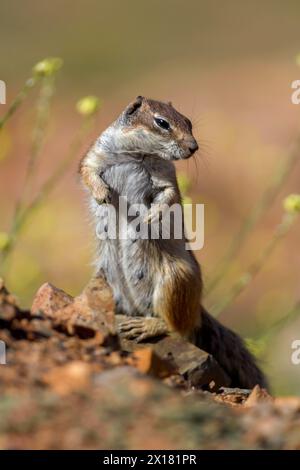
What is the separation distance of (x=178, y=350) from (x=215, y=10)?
81.4 feet

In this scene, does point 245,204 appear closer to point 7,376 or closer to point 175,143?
point 175,143

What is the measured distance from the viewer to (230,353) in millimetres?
6941

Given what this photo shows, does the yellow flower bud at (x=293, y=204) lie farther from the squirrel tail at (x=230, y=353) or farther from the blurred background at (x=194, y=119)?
the squirrel tail at (x=230, y=353)

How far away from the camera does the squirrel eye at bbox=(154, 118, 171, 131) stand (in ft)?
21.6

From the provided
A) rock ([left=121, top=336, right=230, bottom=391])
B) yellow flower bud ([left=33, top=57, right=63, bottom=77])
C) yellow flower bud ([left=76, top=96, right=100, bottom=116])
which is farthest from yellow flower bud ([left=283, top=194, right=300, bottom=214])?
yellow flower bud ([left=33, top=57, right=63, bottom=77])

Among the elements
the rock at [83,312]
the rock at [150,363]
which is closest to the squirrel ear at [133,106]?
the rock at [83,312]

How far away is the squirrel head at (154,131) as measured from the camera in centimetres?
649

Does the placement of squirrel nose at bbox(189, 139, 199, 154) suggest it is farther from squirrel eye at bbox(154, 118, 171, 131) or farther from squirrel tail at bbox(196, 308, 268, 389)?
squirrel tail at bbox(196, 308, 268, 389)

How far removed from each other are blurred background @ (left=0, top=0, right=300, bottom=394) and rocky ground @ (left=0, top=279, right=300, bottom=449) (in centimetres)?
228

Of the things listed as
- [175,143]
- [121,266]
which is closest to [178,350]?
[121,266]

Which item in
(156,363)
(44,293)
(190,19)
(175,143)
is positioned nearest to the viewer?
(156,363)

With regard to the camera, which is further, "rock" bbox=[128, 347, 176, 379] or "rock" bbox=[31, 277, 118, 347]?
"rock" bbox=[31, 277, 118, 347]

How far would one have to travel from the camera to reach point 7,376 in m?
4.12

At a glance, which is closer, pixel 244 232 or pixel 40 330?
pixel 40 330
